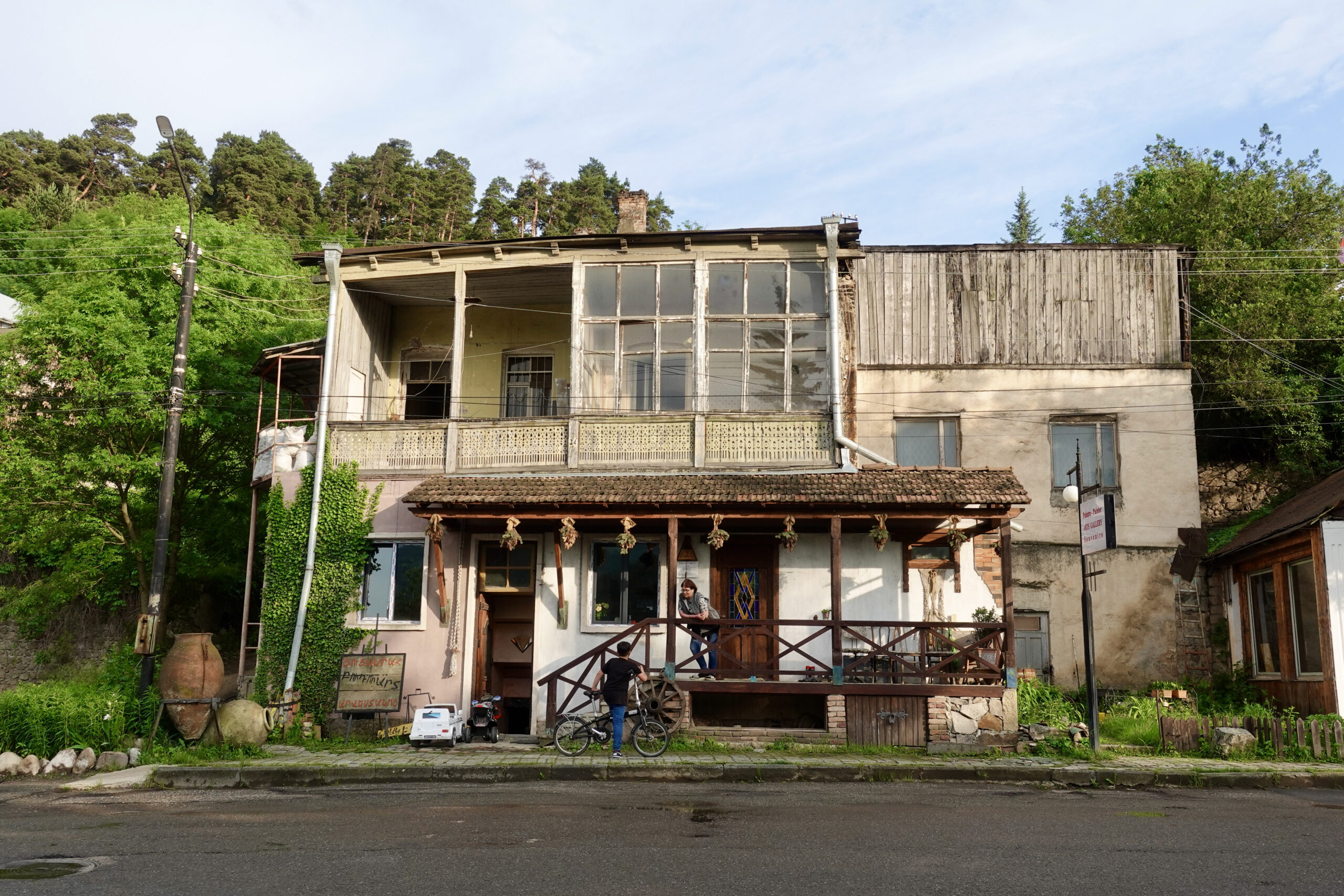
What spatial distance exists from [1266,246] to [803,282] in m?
14.2

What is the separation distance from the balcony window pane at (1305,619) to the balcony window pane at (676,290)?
10677 mm

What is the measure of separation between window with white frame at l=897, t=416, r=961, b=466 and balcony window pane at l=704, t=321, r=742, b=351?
5.79 meters

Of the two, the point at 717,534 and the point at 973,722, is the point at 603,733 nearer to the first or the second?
the point at 717,534

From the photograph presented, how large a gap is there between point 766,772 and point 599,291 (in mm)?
8904

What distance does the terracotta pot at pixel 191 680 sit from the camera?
1516 cm

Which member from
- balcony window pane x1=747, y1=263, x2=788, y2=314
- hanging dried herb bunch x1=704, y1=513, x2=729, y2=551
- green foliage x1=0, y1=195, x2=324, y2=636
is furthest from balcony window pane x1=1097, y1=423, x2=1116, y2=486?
green foliage x1=0, y1=195, x2=324, y2=636

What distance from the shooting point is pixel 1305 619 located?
16.8 metres

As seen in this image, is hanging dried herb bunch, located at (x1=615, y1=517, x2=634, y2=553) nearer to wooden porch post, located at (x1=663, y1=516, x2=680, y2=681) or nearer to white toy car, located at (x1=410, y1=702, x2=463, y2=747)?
wooden porch post, located at (x1=663, y1=516, x2=680, y2=681)

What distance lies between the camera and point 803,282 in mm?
18109

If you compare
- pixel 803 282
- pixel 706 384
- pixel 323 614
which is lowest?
pixel 323 614

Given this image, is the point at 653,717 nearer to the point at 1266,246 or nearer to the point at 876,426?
the point at 876,426

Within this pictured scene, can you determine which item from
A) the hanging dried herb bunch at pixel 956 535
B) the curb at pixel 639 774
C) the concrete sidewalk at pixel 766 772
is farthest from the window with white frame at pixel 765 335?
the curb at pixel 639 774

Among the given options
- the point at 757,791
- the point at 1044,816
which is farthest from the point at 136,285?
the point at 1044,816

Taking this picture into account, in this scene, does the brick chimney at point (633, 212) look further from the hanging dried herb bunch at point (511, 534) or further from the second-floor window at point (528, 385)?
the hanging dried herb bunch at point (511, 534)
